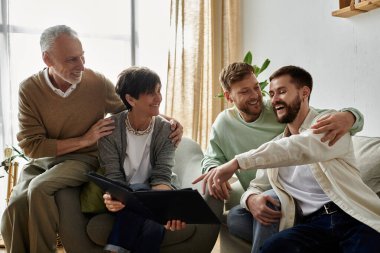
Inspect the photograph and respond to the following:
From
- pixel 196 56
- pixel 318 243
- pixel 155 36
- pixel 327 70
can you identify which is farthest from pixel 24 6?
pixel 318 243

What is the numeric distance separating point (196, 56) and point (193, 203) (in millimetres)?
2245

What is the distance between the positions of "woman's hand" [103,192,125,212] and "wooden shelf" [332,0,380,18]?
1760 millimetres

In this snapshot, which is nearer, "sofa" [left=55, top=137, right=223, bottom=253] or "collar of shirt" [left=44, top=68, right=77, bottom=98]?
"sofa" [left=55, top=137, right=223, bottom=253]

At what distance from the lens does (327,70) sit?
268 cm

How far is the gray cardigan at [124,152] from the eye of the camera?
1.91 metres

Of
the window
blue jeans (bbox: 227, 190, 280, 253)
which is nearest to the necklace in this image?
blue jeans (bbox: 227, 190, 280, 253)

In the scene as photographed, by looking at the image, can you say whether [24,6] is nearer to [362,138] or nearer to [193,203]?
[193,203]

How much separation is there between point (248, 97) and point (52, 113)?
1.02 metres

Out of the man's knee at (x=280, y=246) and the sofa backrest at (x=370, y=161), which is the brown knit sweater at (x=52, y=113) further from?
the sofa backrest at (x=370, y=161)

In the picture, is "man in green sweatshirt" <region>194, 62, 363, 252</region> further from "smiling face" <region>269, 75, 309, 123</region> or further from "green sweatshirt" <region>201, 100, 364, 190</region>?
"smiling face" <region>269, 75, 309, 123</region>

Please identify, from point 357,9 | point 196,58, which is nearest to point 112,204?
point 357,9

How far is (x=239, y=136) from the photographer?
206 centimetres

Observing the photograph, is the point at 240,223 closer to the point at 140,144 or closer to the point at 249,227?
the point at 249,227

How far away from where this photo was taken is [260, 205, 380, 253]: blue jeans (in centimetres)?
135
